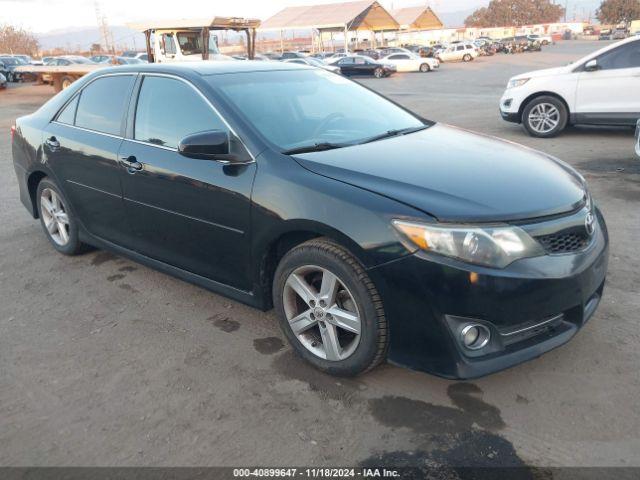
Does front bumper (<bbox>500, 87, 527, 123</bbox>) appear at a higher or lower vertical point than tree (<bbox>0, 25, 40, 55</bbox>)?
lower

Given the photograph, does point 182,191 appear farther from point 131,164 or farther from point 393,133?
point 393,133

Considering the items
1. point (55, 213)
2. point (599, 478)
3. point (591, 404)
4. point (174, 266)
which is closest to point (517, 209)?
point (591, 404)

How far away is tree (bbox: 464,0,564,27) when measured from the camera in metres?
113

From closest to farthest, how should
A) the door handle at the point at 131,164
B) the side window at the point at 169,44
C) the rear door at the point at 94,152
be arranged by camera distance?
the door handle at the point at 131,164, the rear door at the point at 94,152, the side window at the point at 169,44

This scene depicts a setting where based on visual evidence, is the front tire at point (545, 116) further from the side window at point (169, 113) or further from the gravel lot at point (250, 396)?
the side window at point (169, 113)

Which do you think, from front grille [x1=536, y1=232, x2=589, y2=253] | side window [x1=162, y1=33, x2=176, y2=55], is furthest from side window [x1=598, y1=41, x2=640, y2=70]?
side window [x1=162, y1=33, x2=176, y2=55]

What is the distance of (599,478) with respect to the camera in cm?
226

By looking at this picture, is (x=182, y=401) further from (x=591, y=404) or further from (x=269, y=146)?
(x=591, y=404)

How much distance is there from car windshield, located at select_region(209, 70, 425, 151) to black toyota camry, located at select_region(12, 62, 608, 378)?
0.02 metres

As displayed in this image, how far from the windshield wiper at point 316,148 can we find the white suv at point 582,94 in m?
7.30

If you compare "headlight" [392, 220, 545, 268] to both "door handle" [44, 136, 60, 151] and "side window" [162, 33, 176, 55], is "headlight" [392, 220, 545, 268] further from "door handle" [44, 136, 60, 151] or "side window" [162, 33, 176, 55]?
"side window" [162, 33, 176, 55]

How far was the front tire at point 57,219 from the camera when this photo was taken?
470cm

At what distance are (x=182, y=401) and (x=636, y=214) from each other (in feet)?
15.2

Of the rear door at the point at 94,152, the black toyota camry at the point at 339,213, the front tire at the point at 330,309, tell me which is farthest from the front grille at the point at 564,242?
the rear door at the point at 94,152
